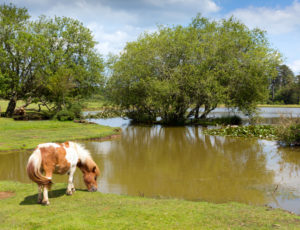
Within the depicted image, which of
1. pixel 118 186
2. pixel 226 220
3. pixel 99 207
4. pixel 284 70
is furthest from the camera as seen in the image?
pixel 284 70

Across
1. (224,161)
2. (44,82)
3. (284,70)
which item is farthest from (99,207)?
(284,70)

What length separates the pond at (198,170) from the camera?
9836 millimetres

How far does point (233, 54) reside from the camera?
31203 millimetres

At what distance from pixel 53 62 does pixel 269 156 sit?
108 feet

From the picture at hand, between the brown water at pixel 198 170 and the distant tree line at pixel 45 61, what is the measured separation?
68.6 feet

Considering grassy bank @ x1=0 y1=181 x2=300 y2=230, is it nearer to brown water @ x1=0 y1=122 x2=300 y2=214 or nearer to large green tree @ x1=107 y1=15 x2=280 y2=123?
brown water @ x1=0 y1=122 x2=300 y2=214

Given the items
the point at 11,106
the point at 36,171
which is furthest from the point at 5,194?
the point at 11,106

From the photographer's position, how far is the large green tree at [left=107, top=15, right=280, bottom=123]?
30391 millimetres

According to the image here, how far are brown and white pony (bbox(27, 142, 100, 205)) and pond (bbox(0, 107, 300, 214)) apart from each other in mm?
2006

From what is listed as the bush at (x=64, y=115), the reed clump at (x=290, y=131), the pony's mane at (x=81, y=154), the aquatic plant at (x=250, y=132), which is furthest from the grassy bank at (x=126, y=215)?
the bush at (x=64, y=115)

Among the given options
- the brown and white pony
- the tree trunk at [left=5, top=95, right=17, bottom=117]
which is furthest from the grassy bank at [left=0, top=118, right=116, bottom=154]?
the tree trunk at [left=5, top=95, right=17, bottom=117]

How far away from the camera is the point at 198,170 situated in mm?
13234

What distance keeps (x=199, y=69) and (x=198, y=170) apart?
64.6 feet

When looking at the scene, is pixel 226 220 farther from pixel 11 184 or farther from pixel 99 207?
pixel 11 184
